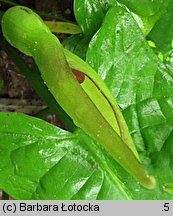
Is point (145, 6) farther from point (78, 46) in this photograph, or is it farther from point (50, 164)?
point (50, 164)

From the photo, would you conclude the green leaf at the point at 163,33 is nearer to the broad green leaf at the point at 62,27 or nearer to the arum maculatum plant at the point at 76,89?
the broad green leaf at the point at 62,27

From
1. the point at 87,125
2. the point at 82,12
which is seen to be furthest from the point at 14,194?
the point at 82,12

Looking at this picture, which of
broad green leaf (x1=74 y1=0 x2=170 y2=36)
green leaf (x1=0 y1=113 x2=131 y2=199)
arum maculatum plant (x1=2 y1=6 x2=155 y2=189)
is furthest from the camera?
broad green leaf (x1=74 y1=0 x2=170 y2=36)

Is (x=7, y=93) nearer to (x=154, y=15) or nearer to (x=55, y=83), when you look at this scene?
(x=154, y=15)

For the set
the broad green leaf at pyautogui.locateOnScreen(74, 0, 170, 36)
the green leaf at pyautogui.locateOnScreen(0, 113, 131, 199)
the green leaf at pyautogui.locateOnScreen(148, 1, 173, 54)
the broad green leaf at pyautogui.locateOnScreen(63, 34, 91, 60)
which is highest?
the broad green leaf at pyautogui.locateOnScreen(74, 0, 170, 36)

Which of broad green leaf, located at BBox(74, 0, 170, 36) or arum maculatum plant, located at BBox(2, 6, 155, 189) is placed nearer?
arum maculatum plant, located at BBox(2, 6, 155, 189)

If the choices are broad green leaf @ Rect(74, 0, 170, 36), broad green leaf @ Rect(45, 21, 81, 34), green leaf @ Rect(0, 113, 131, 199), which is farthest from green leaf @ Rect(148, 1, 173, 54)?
green leaf @ Rect(0, 113, 131, 199)

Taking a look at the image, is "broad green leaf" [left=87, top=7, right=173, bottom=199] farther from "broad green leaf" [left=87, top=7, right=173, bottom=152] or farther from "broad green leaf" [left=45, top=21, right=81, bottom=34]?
"broad green leaf" [left=45, top=21, right=81, bottom=34]
